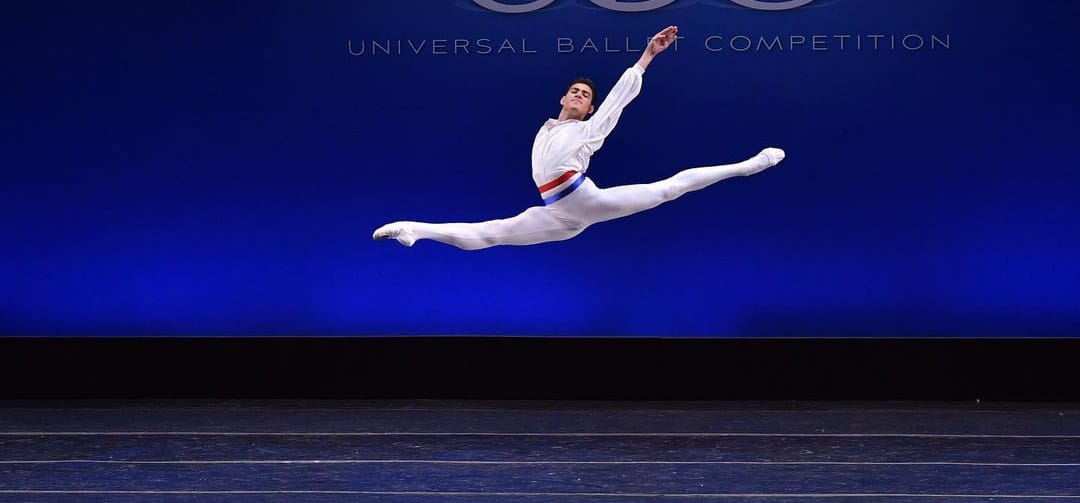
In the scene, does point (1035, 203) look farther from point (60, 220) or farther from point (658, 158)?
point (60, 220)

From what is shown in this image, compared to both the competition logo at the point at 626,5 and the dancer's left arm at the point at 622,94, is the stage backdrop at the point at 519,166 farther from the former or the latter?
the dancer's left arm at the point at 622,94

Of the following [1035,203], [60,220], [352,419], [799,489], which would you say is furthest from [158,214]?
[1035,203]

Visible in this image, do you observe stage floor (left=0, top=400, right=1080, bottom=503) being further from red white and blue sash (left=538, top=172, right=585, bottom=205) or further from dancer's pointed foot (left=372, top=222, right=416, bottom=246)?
red white and blue sash (left=538, top=172, right=585, bottom=205)

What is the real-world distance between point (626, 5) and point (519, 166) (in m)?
0.98

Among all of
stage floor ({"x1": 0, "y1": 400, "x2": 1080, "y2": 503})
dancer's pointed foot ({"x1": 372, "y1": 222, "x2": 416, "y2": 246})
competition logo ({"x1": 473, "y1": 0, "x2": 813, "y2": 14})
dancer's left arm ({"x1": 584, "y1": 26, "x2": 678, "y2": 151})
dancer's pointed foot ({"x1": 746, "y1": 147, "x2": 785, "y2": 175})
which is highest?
competition logo ({"x1": 473, "y1": 0, "x2": 813, "y2": 14})

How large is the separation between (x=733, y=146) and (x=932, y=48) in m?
1.10

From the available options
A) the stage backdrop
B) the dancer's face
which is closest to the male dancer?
the dancer's face

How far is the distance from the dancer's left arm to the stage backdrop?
2.19 m

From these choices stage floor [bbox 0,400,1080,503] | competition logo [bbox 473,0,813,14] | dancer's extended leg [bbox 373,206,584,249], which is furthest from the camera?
competition logo [bbox 473,0,813,14]

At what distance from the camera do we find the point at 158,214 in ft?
24.6

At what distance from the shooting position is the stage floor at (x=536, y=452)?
525 cm

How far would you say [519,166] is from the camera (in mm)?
7336

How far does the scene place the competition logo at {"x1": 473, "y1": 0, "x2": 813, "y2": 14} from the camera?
23.4ft

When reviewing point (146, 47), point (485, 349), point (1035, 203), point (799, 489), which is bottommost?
point (799, 489)
